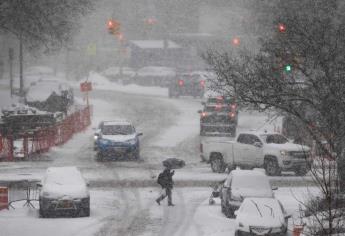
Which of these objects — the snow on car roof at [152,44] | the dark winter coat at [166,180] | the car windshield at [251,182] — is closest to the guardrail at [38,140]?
the dark winter coat at [166,180]

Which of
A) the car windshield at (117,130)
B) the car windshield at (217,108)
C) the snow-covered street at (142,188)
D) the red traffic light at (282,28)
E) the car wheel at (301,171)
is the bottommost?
the snow-covered street at (142,188)

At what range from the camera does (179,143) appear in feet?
149

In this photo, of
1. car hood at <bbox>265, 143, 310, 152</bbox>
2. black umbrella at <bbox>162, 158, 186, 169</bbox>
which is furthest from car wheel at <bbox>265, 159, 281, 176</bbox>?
black umbrella at <bbox>162, 158, 186, 169</bbox>

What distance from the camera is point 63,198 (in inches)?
1008

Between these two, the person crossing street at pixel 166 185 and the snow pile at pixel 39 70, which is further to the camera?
the snow pile at pixel 39 70

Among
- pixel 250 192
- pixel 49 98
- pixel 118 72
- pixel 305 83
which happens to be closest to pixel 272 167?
pixel 250 192

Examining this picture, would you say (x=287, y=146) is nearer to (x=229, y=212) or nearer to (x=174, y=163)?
(x=174, y=163)

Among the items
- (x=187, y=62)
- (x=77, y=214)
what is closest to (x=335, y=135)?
(x=77, y=214)

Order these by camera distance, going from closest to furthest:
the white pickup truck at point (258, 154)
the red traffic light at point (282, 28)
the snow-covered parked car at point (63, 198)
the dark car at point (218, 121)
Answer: the snow-covered parked car at point (63, 198) → the red traffic light at point (282, 28) → the white pickup truck at point (258, 154) → the dark car at point (218, 121)

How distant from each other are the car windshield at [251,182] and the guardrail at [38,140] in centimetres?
1418

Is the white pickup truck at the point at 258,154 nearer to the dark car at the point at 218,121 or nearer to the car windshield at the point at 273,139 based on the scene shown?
the car windshield at the point at 273,139

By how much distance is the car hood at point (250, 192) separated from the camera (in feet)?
85.2

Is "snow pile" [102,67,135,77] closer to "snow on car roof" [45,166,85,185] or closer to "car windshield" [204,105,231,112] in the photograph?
"car windshield" [204,105,231,112]

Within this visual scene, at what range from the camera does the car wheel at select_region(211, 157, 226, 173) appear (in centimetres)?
3584
